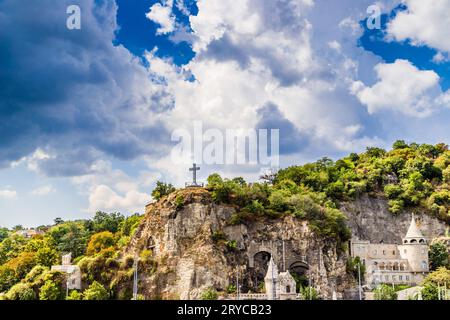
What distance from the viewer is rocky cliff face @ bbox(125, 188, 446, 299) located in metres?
62.0

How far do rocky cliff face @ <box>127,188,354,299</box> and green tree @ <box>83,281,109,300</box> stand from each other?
4.74 m

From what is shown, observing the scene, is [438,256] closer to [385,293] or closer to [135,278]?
[385,293]

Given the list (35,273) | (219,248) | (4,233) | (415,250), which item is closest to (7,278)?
(35,273)

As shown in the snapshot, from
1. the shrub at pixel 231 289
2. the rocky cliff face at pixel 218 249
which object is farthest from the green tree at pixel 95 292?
the shrub at pixel 231 289

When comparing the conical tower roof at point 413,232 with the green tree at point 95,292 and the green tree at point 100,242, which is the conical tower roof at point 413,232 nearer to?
the green tree at point 95,292

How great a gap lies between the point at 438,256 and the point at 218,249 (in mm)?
26768

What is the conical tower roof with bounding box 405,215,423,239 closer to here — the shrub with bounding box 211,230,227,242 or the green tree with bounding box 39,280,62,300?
the shrub with bounding box 211,230,227,242

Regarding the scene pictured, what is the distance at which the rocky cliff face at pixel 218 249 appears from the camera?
62000 millimetres

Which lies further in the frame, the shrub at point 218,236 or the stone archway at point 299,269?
the stone archway at point 299,269

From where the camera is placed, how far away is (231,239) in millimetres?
65250

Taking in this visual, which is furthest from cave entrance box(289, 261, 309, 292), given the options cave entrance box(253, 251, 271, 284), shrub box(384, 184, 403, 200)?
shrub box(384, 184, 403, 200)

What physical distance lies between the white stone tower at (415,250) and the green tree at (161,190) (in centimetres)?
2757
